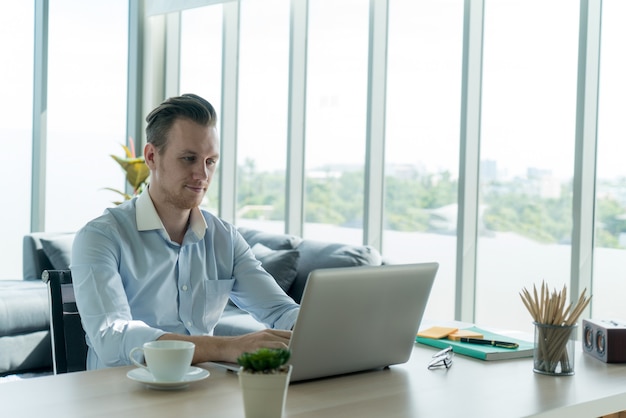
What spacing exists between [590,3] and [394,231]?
1.74 meters

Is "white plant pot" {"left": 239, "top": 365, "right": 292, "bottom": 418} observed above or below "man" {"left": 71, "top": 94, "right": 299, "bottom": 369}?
below

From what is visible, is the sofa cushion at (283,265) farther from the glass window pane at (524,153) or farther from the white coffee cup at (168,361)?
the white coffee cup at (168,361)

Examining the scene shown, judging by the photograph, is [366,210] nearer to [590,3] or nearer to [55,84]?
[590,3]

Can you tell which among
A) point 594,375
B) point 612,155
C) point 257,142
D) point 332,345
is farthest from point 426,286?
point 257,142

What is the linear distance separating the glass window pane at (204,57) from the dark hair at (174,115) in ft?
12.1

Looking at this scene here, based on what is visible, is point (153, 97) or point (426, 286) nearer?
point (426, 286)

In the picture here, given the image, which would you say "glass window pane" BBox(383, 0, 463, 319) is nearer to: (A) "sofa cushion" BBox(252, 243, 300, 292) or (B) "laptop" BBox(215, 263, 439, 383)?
(A) "sofa cushion" BBox(252, 243, 300, 292)

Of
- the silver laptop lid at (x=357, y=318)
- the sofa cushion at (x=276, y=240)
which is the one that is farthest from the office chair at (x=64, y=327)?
the sofa cushion at (x=276, y=240)

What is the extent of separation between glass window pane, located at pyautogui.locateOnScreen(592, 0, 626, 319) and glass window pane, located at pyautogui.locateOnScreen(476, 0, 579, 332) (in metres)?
0.15

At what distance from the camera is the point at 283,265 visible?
14.0 feet

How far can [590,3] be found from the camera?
159 inches

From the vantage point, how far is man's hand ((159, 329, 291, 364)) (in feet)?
5.25

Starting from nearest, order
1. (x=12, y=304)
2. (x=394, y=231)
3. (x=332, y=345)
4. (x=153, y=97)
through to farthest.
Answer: (x=332, y=345), (x=12, y=304), (x=394, y=231), (x=153, y=97)

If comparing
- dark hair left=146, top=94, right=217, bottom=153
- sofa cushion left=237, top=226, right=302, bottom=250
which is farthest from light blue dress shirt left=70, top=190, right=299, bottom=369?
sofa cushion left=237, top=226, right=302, bottom=250
